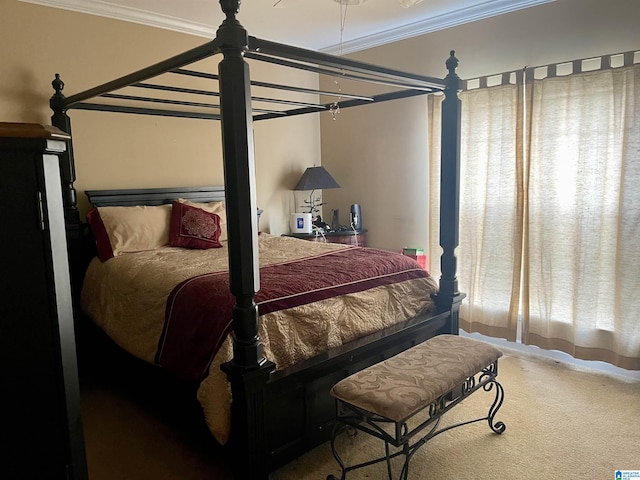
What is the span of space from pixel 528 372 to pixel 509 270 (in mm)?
723

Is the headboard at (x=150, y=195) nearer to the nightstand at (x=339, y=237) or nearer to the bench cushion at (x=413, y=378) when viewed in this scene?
the nightstand at (x=339, y=237)

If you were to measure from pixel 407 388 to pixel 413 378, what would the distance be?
9cm

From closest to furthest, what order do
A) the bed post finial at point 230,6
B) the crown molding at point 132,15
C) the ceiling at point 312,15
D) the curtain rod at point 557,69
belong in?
the bed post finial at point 230,6 < the curtain rod at point 557,69 < the crown molding at point 132,15 < the ceiling at point 312,15

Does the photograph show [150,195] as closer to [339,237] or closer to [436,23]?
[339,237]

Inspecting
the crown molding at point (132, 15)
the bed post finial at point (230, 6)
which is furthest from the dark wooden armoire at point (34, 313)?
the crown molding at point (132, 15)

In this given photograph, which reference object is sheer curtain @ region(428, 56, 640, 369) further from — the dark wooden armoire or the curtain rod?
the dark wooden armoire

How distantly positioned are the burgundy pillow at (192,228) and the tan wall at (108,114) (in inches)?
19.6

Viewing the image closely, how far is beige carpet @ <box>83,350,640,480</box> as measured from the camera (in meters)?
2.10

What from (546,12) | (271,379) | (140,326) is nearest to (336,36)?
(546,12)

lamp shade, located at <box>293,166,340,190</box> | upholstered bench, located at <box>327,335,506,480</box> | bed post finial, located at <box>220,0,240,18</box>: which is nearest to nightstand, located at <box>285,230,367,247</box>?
lamp shade, located at <box>293,166,340,190</box>

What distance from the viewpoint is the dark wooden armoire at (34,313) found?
89 cm

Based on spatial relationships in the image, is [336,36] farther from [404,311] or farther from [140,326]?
[140,326]

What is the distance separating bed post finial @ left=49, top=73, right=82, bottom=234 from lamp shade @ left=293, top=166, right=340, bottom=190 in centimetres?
191

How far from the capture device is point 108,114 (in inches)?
134
